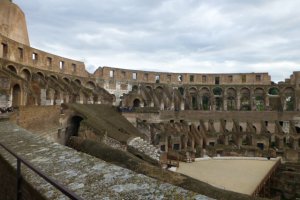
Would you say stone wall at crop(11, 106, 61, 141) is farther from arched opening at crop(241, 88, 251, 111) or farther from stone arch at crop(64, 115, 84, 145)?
arched opening at crop(241, 88, 251, 111)

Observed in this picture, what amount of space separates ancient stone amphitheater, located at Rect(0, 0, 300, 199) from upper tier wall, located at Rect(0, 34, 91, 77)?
122 mm

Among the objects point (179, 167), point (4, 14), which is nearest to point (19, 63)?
Result: point (4, 14)

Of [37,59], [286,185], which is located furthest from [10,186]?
[37,59]

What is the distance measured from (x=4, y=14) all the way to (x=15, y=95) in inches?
683

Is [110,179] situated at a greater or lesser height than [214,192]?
greater

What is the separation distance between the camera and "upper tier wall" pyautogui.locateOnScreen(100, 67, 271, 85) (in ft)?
133

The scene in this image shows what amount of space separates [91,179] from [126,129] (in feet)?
65.2

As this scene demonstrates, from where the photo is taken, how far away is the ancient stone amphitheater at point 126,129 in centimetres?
316

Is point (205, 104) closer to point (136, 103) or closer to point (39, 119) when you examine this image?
point (136, 103)

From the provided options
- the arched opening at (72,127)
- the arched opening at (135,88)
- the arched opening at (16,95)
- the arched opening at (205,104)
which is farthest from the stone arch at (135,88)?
the arched opening at (16,95)

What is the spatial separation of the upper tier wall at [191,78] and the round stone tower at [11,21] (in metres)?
13.5

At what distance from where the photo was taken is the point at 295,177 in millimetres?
19094

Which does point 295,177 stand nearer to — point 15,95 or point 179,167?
point 179,167

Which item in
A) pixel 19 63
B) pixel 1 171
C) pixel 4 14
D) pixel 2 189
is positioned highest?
pixel 4 14
